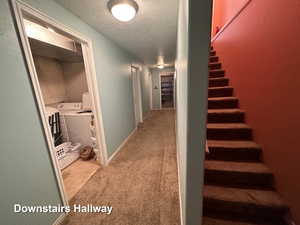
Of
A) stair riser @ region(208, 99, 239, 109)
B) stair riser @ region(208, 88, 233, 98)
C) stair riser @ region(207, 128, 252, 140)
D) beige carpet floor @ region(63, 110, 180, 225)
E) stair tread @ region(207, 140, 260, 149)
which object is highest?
stair riser @ region(208, 88, 233, 98)

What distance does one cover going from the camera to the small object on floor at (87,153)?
8.21 ft

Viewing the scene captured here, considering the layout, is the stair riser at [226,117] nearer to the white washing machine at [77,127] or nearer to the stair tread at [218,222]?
the stair tread at [218,222]

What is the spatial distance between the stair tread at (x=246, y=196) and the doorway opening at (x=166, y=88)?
238 inches

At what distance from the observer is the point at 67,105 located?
3.21 meters

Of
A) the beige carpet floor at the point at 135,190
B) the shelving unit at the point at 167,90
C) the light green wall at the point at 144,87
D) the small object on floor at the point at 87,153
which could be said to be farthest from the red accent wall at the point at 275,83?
the shelving unit at the point at 167,90

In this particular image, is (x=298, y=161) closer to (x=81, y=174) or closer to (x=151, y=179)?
(x=151, y=179)

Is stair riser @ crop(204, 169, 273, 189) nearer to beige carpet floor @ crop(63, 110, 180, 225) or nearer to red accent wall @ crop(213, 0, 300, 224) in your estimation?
red accent wall @ crop(213, 0, 300, 224)

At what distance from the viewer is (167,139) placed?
3.33m

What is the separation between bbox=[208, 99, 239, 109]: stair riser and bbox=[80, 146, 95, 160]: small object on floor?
7.77ft

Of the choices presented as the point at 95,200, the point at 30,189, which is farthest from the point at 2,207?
the point at 95,200

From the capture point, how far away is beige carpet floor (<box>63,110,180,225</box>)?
138 centimetres

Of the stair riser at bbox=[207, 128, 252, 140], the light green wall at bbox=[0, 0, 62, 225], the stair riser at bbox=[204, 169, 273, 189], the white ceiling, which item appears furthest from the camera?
the stair riser at bbox=[207, 128, 252, 140]

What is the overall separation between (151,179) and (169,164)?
0.48 metres

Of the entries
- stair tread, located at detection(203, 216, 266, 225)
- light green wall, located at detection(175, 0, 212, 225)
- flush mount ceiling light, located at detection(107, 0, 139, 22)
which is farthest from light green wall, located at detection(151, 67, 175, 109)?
light green wall, located at detection(175, 0, 212, 225)
